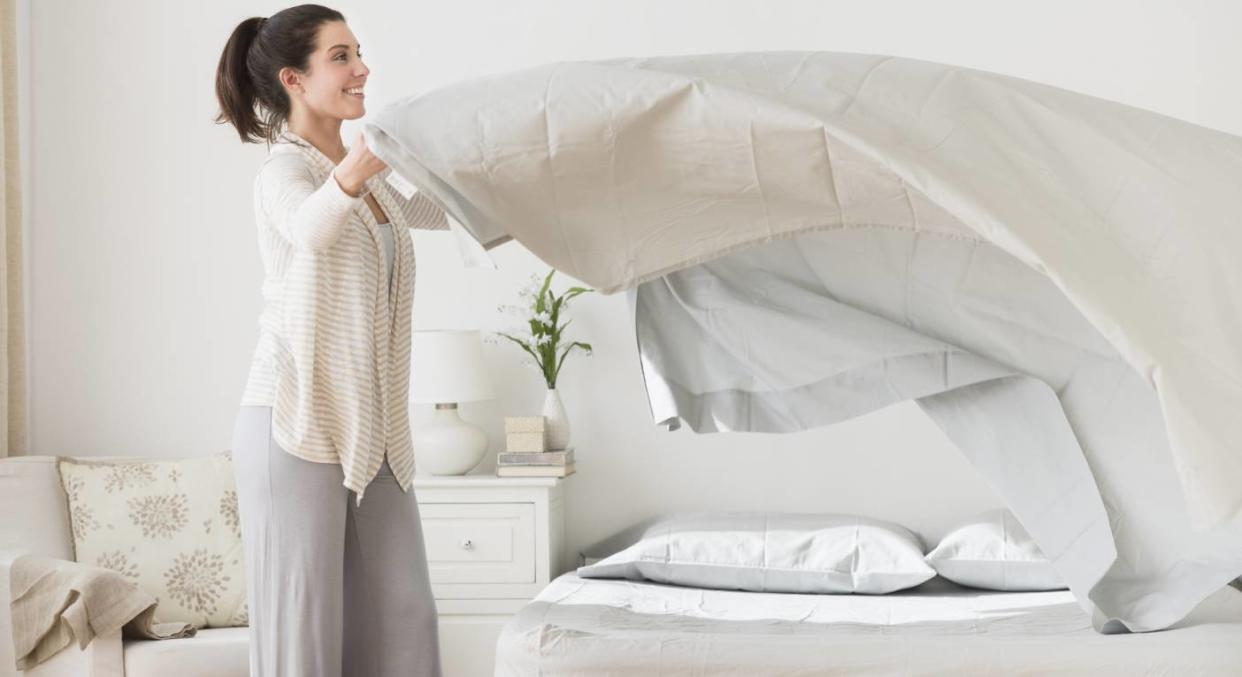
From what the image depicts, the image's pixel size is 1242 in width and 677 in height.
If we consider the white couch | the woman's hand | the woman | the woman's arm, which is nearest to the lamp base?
the white couch

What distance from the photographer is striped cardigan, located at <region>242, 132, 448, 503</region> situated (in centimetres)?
198

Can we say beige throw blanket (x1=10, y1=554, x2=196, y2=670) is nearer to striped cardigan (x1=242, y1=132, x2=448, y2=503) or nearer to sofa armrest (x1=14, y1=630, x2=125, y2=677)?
sofa armrest (x1=14, y1=630, x2=125, y2=677)

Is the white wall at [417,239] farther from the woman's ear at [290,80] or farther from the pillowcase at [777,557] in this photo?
the woman's ear at [290,80]

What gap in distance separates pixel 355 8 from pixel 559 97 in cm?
301

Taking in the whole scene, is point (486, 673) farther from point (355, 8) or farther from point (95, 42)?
point (95, 42)

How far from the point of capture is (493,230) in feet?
5.02

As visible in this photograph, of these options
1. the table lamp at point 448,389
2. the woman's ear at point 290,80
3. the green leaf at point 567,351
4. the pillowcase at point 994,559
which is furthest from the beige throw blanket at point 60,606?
the pillowcase at point 994,559

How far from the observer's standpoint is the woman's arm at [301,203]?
186 centimetres

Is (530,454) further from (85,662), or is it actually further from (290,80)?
(290,80)

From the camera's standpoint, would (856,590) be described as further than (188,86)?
No

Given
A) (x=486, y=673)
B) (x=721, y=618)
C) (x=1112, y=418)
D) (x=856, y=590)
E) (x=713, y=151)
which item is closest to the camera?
(x=713, y=151)

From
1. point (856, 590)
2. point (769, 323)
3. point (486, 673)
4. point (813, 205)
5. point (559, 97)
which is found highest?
point (559, 97)

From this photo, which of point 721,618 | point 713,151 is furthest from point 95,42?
point 713,151

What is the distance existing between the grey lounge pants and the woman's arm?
29cm
